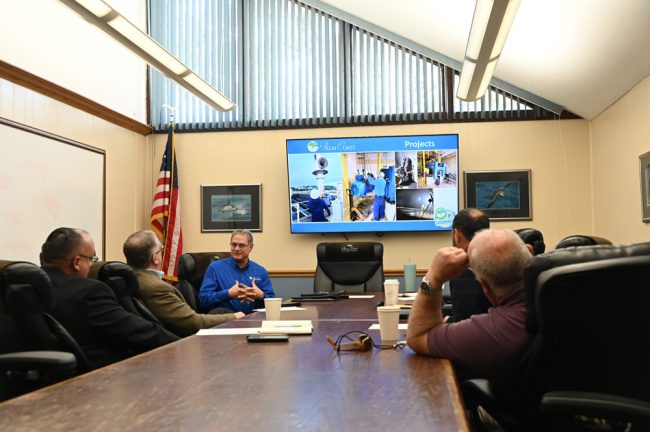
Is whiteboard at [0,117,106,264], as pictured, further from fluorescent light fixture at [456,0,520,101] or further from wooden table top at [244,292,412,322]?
fluorescent light fixture at [456,0,520,101]

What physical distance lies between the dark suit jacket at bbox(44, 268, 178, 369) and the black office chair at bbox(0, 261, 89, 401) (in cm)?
19

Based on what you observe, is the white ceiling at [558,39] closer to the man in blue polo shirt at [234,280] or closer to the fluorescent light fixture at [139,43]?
the fluorescent light fixture at [139,43]

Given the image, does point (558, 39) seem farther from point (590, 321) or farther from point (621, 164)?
point (590, 321)

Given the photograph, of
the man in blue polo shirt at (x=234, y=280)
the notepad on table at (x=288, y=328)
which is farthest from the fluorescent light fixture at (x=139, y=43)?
the notepad on table at (x=288, y=328)

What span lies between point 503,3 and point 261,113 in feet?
12.5

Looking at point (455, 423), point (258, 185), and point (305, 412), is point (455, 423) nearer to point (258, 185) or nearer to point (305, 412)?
point (305, 412)

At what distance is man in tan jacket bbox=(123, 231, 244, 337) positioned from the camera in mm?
3445

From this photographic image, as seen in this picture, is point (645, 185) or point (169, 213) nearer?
point (645, 185)

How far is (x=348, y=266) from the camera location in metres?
5.48

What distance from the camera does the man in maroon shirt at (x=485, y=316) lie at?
1.82 meters

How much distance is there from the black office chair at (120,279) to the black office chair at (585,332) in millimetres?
1831

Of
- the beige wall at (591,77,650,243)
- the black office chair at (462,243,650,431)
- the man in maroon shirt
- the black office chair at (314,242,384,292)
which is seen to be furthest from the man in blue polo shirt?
the beige wall at (591,77,650,243)

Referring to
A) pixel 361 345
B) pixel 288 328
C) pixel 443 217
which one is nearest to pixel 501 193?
pixel 443 217

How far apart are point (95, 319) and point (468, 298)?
1505 millimetres
